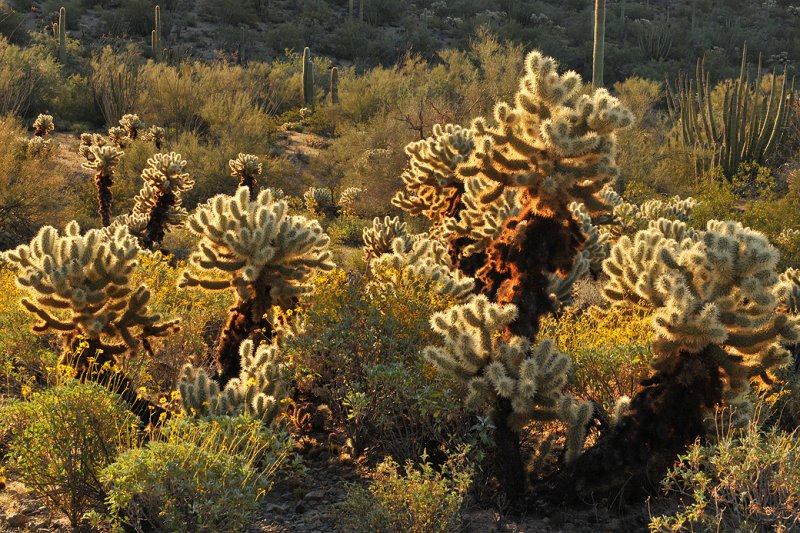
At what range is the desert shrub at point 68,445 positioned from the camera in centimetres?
501

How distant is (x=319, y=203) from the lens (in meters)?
17.8

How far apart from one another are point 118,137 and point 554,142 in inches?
600

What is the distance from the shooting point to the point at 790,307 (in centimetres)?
798

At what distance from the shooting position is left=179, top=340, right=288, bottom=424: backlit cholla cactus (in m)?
5.89

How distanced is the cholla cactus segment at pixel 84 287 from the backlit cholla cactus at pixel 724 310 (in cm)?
380

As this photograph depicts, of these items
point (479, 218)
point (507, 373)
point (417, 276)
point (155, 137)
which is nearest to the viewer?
point (507, 373)

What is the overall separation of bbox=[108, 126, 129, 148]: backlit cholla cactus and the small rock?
14440 mm

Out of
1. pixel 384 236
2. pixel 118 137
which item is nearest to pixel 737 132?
pixel 384 236

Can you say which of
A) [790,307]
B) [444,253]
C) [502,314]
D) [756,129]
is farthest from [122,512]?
[756,129]

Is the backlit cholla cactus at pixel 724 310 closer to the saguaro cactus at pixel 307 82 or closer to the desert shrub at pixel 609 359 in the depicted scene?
the desert shrub at pixel 609 359

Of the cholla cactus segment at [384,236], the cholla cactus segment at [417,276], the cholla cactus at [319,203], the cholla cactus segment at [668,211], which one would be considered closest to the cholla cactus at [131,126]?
the cholla cactus at [319,203]

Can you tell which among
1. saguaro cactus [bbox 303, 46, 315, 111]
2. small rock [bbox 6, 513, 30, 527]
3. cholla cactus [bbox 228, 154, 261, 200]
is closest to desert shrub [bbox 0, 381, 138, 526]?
small rock [bbox 6, 513, 30, 527]

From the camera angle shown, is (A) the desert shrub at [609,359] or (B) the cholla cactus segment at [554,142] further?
(A) the desert shrub at [609,359]

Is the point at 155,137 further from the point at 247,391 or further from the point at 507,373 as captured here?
the point at 507,373
